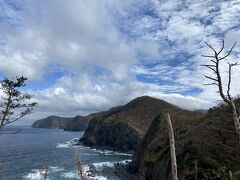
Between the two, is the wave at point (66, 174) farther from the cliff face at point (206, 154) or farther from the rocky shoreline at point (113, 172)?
the cliff face at point (206, 154)

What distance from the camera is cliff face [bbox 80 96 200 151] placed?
438 feet

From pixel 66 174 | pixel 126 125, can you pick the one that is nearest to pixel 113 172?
pixel 66 174

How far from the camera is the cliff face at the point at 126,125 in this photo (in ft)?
438

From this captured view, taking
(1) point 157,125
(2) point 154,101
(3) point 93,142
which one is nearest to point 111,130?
(3) point 93,142

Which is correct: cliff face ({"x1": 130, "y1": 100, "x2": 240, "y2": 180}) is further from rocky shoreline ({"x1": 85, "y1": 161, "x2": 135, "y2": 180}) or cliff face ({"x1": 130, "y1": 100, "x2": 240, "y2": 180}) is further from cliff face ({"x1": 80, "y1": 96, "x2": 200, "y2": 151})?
cliff face ({"x1": 80, "y1": 96, "x2": 200, "y2": 151})

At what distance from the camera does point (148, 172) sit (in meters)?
61.7

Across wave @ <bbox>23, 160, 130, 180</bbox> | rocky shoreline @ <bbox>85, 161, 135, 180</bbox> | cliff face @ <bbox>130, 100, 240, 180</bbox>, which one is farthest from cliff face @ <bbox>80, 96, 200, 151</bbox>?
cliff face @ <bbox>130, 100, 240, 180</bbox>

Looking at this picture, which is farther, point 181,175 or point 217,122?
point 217,122

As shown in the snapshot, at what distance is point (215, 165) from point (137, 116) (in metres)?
120

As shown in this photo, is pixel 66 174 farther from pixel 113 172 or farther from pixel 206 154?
pixel 206 154

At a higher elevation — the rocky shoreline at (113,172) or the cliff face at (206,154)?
the cliff face at (206,154)

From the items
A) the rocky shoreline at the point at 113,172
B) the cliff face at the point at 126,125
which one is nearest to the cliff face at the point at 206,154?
the rocky shoreline at the point at 113,172

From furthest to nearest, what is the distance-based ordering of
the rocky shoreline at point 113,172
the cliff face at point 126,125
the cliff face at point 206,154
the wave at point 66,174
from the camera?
the cliff face at point 126,125 < the rocky shoreline at point 113,172 < the wave at point 66,174 < the cliff face at point 206,154

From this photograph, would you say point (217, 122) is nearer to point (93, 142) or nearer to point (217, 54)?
point (217, 54)
